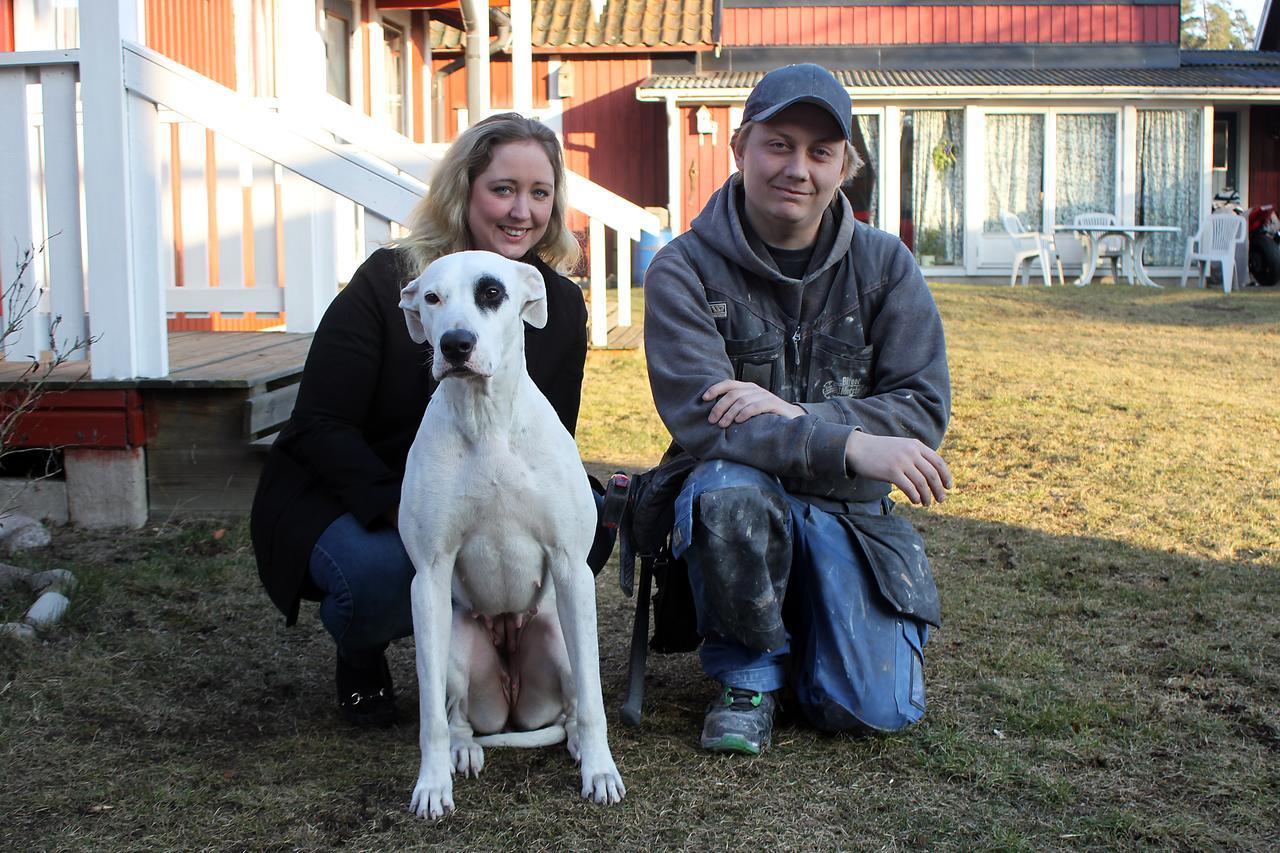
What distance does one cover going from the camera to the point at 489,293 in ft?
8.55

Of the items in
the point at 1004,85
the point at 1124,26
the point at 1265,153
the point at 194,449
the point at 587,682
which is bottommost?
the point at 587,682

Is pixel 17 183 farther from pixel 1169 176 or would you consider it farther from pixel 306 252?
pixel 1169 176

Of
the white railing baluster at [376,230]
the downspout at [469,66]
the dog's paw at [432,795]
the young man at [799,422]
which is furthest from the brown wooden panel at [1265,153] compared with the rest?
the dog's paw at [432,795]

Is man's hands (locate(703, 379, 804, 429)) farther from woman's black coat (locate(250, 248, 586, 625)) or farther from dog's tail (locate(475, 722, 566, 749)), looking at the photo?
dog's tail (locate(475, 722, 566, 749))

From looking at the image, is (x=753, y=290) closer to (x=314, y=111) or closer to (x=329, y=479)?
(x=329, y=479)

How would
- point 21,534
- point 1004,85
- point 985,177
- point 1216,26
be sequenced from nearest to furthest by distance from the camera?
1. point 21,534
2. point 1004,85
3. point 985,177
4. point 1216,26

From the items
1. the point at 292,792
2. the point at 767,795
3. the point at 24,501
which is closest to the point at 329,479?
the point at 292,792

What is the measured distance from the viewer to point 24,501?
16.8 ft

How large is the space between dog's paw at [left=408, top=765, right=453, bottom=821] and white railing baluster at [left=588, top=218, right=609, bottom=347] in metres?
6.54

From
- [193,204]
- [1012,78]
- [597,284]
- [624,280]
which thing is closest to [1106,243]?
[1012,78]

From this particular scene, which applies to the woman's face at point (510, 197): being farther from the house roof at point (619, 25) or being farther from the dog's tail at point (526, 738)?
the house roof at point (619, 25)

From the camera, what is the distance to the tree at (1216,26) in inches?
2719

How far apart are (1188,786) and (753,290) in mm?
1578

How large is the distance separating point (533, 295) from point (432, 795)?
111 centimetres
